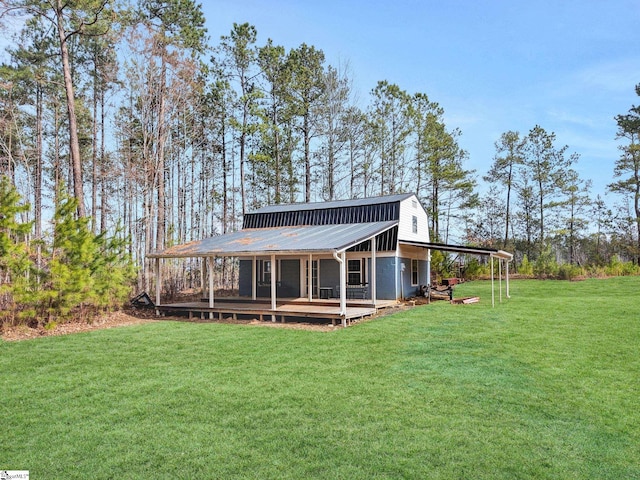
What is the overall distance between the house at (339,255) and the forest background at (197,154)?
373 centimetres

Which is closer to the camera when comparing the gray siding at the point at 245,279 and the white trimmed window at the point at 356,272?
the white trimmed window at the point at 356,272

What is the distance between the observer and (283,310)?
12.0 m

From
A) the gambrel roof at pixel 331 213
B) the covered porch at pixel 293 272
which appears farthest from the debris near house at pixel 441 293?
the gambrel roof at pixel 331 213

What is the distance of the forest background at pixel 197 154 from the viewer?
12859mm

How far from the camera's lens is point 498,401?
16.0 feet

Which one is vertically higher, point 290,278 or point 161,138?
point 161,138

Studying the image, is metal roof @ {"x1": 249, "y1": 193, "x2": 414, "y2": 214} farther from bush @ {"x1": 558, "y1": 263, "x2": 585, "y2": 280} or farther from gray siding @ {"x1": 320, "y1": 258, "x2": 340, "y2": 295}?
bush @ {"x1": 558, "y1": 263, "x2": 585, "y2": 280}

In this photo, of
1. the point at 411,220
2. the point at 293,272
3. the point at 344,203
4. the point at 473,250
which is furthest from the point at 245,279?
the point at 473,250

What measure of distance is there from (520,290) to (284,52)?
18631mm

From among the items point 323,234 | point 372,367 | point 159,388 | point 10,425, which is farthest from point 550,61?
point 10,425

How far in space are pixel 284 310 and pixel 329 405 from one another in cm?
724

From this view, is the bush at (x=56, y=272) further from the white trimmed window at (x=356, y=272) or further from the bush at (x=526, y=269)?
the bush at (x=526, y=269)

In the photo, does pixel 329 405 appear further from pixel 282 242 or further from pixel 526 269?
pixel 526 269

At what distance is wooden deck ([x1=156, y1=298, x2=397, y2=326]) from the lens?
1134 cm
